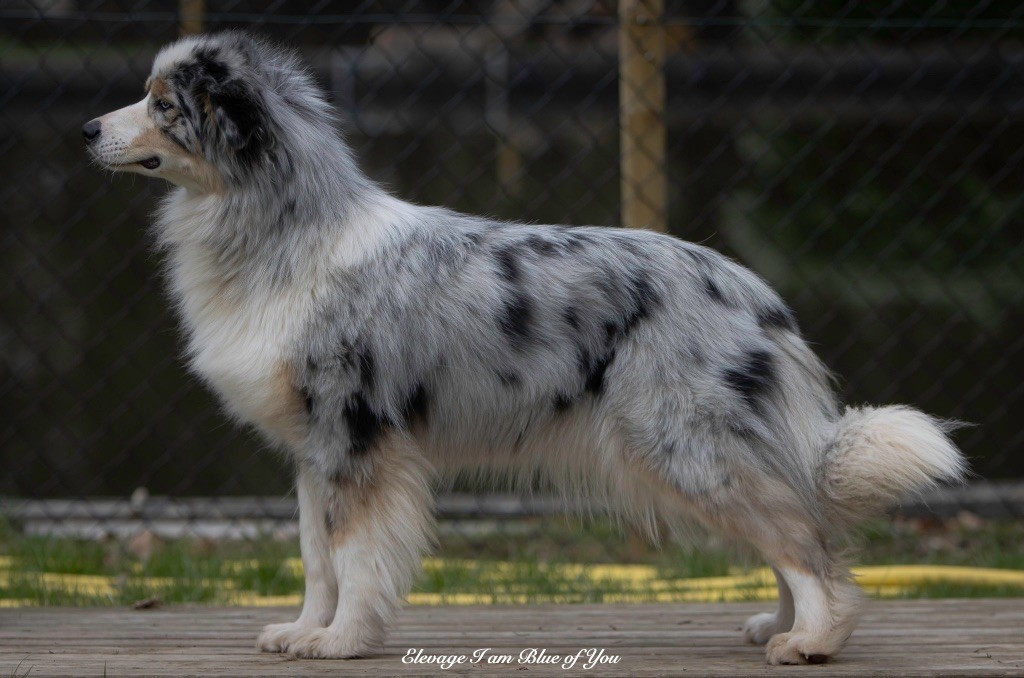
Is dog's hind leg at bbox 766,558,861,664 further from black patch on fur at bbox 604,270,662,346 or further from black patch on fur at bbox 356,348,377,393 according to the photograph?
black patch on fur at bbox 356,348,377,393

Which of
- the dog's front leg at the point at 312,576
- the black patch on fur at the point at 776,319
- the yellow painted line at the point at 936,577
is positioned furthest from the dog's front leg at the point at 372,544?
the yellow painted line at the point at 936,577

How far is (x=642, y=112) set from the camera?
14.5ft

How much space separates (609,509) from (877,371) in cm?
256

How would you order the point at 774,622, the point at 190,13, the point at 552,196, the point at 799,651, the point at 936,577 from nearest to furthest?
the point at 799,651, the point at 774,622, the point at 936,577, the point at 190,13, the point at 552,196

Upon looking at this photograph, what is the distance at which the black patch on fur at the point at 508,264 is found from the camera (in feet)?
9.14

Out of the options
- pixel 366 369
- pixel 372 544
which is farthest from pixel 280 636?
pixel 366 369

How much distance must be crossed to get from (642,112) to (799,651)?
2.41 meters

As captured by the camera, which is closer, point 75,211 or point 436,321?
point 436,321

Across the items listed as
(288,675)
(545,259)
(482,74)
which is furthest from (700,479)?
(482,74)

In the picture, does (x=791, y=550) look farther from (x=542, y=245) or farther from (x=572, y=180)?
(x=572, y=180)

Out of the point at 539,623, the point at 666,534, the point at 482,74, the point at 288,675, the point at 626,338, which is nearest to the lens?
the point at 288,675

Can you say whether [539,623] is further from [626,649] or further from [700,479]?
[700,479]

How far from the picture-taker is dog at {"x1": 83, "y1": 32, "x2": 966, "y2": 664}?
104 inches

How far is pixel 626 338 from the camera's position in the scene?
2.71 metres
